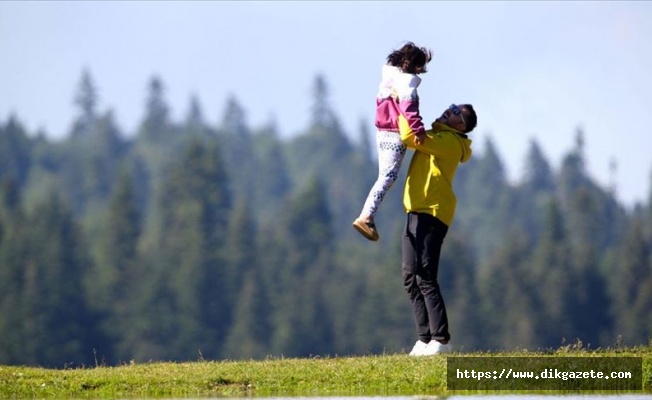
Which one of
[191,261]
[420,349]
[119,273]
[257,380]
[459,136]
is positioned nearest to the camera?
[257,380]

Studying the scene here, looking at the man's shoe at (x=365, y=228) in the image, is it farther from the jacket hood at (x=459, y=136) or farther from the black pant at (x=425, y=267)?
the jacket hood at (x=459, y=136)

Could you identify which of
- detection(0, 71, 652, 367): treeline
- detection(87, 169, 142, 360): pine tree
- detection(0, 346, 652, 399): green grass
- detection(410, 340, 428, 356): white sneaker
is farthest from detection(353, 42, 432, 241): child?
detection(87, 169, 142, 360): pine tree

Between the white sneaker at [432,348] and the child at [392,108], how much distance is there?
4.02 feet

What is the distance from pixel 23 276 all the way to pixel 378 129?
110 meters

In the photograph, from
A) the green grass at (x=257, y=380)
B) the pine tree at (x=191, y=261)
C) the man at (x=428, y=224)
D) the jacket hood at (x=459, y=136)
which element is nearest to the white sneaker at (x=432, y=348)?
the man at (x=428, y=224)

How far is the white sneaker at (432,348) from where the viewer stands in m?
17.7

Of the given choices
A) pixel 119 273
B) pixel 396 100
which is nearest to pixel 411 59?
pixel 396 100


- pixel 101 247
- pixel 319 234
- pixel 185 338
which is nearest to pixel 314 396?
pixel 185 338

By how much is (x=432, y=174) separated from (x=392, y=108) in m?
0.80

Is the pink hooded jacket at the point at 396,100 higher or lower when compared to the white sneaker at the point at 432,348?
higher

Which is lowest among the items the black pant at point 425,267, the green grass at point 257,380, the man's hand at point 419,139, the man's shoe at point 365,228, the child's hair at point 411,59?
the green grass at point 257,380

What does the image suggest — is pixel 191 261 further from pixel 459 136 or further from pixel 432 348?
pixel 432 348

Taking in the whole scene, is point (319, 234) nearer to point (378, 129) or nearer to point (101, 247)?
point (101, 247)

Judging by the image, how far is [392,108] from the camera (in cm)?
1803
